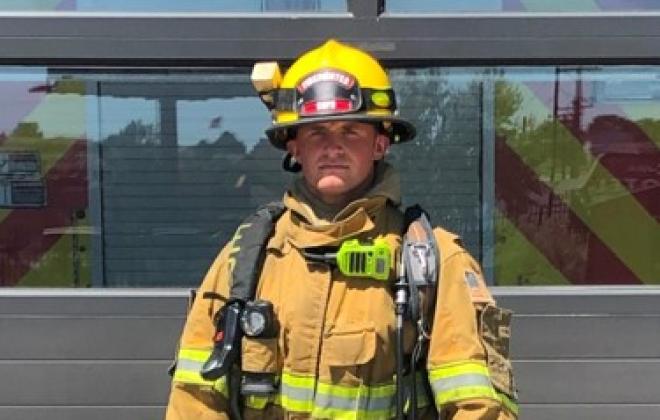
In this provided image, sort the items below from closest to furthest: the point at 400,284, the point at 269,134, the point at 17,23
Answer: the point at 400,284 → the point at 269,134 → the point at 17,23

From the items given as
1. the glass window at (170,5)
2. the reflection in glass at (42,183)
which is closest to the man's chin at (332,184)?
the glass window at (170,5)

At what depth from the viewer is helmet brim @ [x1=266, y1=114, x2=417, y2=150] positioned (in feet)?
6.96

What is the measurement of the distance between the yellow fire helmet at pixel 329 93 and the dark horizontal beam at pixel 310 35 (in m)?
1.09

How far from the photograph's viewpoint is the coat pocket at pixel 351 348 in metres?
2.06

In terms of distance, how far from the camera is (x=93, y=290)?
345 cm

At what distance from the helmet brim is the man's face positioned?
0.03m

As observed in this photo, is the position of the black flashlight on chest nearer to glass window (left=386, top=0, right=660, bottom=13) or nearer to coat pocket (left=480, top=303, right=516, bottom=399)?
coat pocket (left=480, top=303, right=516, bottom=399)

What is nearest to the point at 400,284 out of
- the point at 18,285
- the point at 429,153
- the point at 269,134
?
the point at 269,134

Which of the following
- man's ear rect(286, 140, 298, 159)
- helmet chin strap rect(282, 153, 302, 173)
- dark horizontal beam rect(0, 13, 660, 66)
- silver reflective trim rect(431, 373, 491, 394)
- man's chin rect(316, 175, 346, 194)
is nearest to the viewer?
silver reflective trim rect(431, 373, 491, 394)

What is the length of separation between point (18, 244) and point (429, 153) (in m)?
1.56

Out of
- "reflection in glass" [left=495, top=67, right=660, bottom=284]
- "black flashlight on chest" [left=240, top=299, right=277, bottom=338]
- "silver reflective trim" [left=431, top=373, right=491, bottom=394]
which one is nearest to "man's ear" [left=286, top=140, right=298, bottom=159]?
"black flashlight on chest" [left=240, top=299, right=277, bottom=338]

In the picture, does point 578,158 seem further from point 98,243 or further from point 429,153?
point 98,243

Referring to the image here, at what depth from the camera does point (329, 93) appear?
84.2 inches

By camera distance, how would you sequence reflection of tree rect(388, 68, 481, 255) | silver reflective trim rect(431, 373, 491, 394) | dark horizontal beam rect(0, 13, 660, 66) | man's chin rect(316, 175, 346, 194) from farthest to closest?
1. reflection of tree rect(388, 68, 481, 255)
2. dark horizontal beam rect(0, 13, 660, 66)
3. man's chin rect(316, 175, 346, 194)
4. silver reflective trim rect(431, 373, 491, 394)
